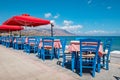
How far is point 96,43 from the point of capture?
4.68 m

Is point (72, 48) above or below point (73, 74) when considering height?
above

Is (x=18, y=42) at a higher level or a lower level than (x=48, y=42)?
lower

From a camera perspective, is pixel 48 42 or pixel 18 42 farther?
pixel 18 42

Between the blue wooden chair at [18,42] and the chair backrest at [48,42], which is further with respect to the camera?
the blue wooden chair at [18,42]

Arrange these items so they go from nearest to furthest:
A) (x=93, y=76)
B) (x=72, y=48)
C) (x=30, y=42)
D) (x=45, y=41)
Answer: (x=93, y=76)
(x=72, y=48)
(x=45, y=41)
(x=30, y=42)

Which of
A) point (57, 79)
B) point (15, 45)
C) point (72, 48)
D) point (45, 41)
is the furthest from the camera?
point (15, 45)

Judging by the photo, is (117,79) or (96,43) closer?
(117,79)

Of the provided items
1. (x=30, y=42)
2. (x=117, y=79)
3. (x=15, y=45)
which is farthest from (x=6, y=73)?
(x=15, y=45)

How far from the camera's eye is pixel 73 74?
4.59 meters

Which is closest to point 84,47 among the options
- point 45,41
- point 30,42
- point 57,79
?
point 57,79

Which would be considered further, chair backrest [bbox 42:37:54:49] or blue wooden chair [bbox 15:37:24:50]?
blue wooden chair [bbox 15:37:24:50]

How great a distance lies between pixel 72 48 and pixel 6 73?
1875 millimetres

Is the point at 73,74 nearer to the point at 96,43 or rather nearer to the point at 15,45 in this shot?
the point at 96,43

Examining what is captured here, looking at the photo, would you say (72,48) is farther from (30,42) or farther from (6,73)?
(30,42)
